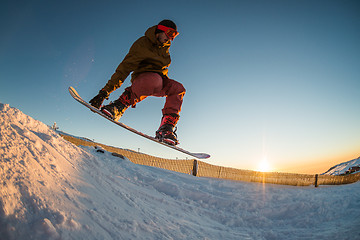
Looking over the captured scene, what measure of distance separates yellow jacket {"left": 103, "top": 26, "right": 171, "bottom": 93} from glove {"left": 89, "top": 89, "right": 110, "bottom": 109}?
74mm

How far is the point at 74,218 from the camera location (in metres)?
1.17

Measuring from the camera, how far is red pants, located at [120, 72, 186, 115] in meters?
3.15

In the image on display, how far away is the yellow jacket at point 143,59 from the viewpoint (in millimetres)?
3133

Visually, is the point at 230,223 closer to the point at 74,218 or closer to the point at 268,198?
the point at 268,198

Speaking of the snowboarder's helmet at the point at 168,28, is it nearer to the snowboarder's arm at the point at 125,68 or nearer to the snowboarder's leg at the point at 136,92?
the snowboarder's arm at the point at 125,68

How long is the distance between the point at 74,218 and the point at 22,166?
475mm

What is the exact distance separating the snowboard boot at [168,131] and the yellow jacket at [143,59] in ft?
2.70

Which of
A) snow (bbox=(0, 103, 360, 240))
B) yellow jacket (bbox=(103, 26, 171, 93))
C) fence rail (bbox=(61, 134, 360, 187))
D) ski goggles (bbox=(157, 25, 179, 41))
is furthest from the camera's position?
fence rail (bbox=(61, 134, 360, 187))

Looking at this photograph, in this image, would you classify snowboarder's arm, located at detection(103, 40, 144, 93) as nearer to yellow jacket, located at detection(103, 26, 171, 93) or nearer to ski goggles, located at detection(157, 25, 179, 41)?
yellow jacket, located at detection(103, 26, 171, 93)

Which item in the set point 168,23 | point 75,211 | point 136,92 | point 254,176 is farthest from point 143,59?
point 254,176

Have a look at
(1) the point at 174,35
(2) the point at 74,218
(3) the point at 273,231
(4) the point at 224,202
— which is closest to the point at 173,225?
(2) the point at 74,218

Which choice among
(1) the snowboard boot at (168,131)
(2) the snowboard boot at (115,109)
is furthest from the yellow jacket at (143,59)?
(1) the snowboard boot at (168,131)

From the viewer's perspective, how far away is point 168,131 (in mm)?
3229

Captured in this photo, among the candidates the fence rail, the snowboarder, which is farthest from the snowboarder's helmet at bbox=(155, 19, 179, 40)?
the fence rail
